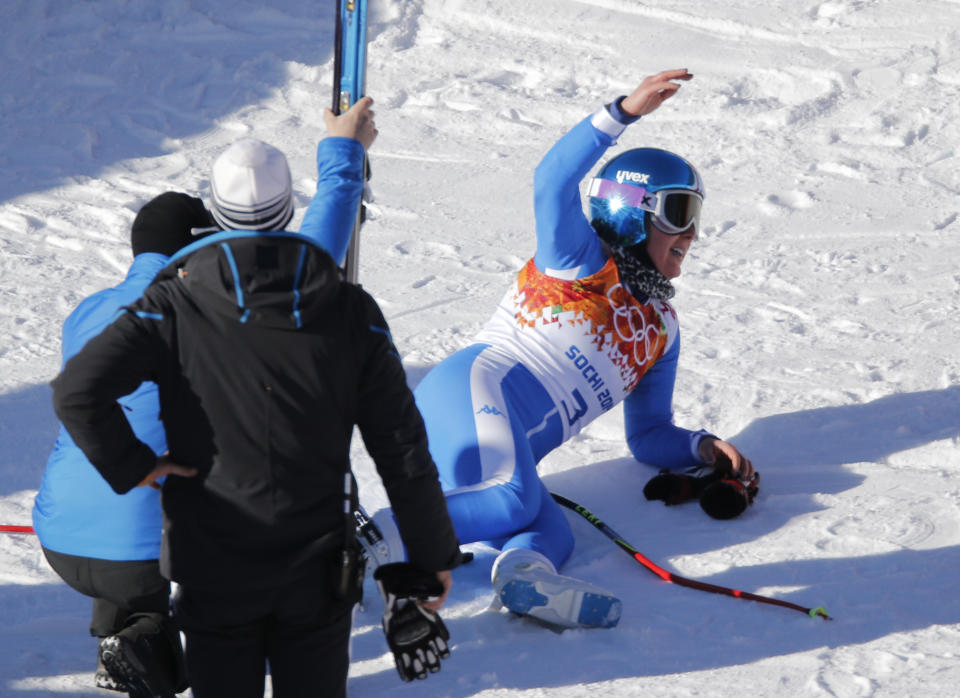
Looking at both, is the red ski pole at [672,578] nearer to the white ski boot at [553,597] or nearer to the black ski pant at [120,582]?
the white ski boot at [553,597]

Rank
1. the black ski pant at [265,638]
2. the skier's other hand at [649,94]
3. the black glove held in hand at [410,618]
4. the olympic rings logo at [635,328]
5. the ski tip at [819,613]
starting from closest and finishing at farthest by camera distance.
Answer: the black ski pant at [265,638]
the black glove held in hand at [410,618]
the ski tip at [819,613]
the skier's other hand at [649,94]
the olympic rings logo at [635,328]

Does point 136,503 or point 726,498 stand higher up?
point 136,503

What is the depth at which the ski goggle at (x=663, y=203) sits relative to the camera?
11.9 feet

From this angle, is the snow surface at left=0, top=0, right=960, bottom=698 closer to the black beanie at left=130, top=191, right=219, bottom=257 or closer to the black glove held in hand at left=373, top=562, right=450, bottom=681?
the black glove held in hand at left=373, top=562, right=450, bottom=681

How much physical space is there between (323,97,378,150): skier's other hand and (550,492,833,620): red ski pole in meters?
1.54

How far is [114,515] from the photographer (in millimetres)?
2553

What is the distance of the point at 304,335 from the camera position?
1.92 metres

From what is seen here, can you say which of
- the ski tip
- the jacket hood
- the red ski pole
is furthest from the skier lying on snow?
the jacket hood

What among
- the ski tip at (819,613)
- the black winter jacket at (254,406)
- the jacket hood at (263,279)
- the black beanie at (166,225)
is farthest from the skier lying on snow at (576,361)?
the jacket hood at (263,279)

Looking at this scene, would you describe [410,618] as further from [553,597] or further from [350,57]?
[350,57]

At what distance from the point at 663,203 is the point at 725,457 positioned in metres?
0.86

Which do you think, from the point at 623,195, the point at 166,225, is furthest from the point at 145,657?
the point at 623,195

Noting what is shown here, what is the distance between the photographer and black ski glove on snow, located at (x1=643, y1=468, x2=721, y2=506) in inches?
150

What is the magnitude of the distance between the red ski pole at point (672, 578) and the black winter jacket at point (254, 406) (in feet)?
4.67
